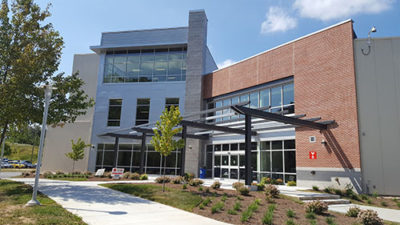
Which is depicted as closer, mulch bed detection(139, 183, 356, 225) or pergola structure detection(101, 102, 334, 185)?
mulch bed detection(139, 183, 356, 225)

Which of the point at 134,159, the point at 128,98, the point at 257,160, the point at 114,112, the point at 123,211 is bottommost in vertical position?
the point at 123,211

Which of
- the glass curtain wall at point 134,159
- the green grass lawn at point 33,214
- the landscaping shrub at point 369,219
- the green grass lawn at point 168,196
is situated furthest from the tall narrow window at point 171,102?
the landscaping shrub at point 369,219

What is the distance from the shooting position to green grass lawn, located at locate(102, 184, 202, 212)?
34.8 feet

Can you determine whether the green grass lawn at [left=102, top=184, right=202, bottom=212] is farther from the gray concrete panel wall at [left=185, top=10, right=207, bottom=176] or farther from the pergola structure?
the gray concrete panel wall at [left=185, top=10, right=207, bottom=176]

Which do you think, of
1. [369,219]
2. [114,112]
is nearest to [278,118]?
[369,219]

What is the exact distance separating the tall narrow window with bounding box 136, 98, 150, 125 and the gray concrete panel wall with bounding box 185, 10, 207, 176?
16.4ft

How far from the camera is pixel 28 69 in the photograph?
14.8 m

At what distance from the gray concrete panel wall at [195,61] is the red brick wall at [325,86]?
8308mm

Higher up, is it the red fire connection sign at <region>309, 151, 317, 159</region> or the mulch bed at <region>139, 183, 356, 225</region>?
the red fire connection sign at <region>309, 151, 317, 159</region>

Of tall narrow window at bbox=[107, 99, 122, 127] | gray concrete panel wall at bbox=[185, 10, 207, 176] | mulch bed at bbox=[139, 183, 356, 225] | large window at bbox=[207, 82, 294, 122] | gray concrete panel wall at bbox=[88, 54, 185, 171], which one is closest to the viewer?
mulch bed at bbox=[139, 183, 356, 225]

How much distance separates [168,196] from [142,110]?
799 inches

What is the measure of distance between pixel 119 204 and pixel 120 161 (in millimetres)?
21618

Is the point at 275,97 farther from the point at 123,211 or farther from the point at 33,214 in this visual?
the point at 33,214

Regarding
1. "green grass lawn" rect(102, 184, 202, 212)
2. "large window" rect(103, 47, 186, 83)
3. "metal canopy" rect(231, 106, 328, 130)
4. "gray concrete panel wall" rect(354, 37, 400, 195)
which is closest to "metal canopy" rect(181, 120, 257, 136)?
"metal canopy" rect(231, 106, 328, 130)
